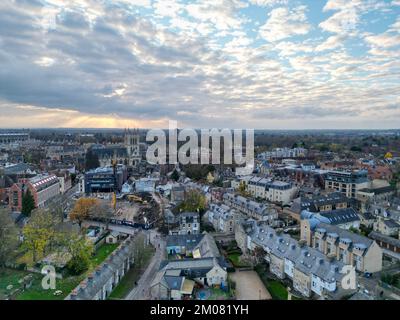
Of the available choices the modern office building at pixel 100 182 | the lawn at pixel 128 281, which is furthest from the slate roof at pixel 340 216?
the modern office building at pixel 100 182

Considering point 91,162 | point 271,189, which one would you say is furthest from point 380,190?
point 91,162

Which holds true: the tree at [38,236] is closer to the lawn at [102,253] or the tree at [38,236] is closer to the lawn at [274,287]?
the lawn at [102,253]

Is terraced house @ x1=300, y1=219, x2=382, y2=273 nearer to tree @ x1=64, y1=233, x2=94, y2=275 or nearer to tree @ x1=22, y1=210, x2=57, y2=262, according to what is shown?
tree @ x1=64, y1=233, x2=94, y2=275

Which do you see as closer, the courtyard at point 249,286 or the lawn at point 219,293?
the lawn at point 219,293

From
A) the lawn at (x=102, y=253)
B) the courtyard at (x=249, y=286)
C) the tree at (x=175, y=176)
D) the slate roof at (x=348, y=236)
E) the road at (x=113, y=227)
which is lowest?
the courtyard at (x=249, y=286)

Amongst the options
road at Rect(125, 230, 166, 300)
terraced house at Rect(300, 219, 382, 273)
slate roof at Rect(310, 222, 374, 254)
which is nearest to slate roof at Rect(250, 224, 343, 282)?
terraced house at Rect(300, 219, 382, 273)
